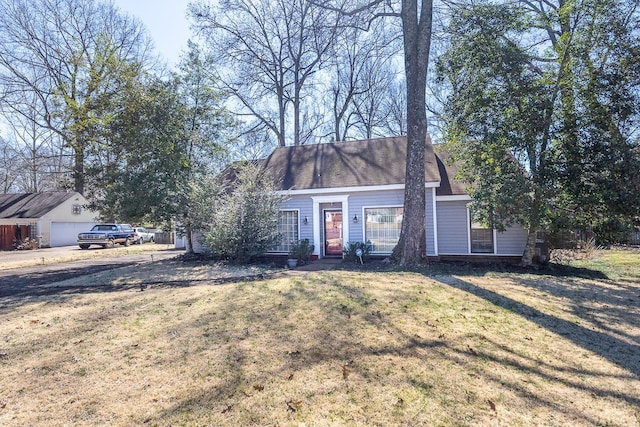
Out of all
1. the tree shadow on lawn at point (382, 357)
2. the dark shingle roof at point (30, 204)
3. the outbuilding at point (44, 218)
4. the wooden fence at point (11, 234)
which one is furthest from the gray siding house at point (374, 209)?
the wooden fence at point (11, 234)

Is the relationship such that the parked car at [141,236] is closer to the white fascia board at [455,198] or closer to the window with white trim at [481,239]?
the white fascia board at [455,198]

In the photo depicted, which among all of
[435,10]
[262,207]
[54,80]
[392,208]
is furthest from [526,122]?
[54,80]

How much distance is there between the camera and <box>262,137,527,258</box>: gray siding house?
39.7 feet

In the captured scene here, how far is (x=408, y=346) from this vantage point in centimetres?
420

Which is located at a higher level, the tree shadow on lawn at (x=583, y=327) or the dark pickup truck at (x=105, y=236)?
the dark pickup truck at (x=105, y=236)

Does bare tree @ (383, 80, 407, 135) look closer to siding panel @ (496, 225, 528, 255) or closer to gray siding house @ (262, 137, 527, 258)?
gray siding house @ (262, 137, 527, 258)

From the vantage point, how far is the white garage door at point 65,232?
1042 inches

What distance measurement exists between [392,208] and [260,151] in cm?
1599

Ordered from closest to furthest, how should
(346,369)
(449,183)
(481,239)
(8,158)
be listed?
(346,369) → (481,239) → (449,183) → (8,158)

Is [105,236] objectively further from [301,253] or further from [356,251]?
[356,251]

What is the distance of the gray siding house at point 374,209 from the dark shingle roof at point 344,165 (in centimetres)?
4

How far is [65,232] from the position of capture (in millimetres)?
27547

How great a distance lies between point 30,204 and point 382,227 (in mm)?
29244

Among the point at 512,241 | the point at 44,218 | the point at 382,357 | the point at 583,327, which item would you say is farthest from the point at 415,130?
the point at 44,218
